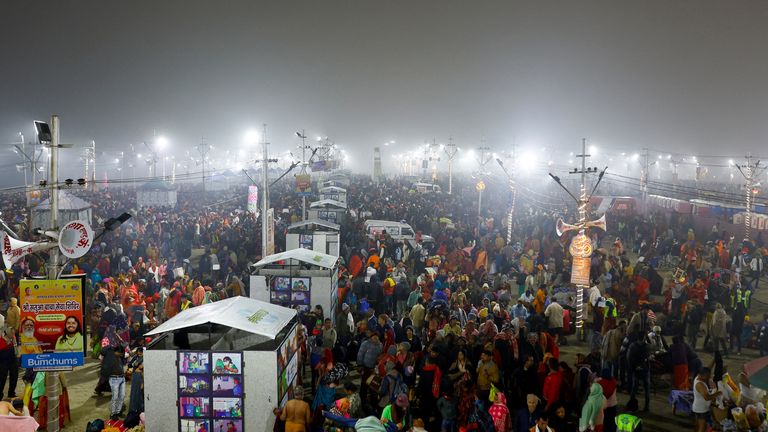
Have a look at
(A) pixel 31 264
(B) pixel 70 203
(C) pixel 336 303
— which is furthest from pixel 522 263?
(B) pixel 70 203

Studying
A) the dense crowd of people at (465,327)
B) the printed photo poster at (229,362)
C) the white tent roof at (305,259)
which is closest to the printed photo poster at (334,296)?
the dense crowd of people at (465,327)

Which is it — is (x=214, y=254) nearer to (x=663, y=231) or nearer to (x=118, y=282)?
(x=118, y=282)

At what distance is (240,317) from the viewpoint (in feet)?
30.4

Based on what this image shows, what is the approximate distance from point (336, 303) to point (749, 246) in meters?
18.8

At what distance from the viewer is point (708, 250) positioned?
25578mm

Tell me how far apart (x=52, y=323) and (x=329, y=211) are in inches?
813

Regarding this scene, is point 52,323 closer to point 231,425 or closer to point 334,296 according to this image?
point 231,425

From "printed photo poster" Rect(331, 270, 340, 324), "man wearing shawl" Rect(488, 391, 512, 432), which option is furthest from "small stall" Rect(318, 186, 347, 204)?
"man wearing shawl" Rect(488, 391, 512, 432)

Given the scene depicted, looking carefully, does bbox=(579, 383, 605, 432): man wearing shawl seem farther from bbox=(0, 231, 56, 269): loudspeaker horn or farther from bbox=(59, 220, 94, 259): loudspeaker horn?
bbox=(0, 231, 56, 269): loudspeaker horn

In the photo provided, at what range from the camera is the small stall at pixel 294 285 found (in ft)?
46.5

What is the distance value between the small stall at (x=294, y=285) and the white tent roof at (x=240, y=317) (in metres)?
3.61

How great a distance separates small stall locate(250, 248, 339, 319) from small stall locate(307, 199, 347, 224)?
1382 centimetres

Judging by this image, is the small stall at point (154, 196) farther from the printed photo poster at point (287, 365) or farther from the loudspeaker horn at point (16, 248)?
the printed photo poster at point (287, 365)

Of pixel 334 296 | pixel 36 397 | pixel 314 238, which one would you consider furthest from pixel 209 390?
pixel 314 238
